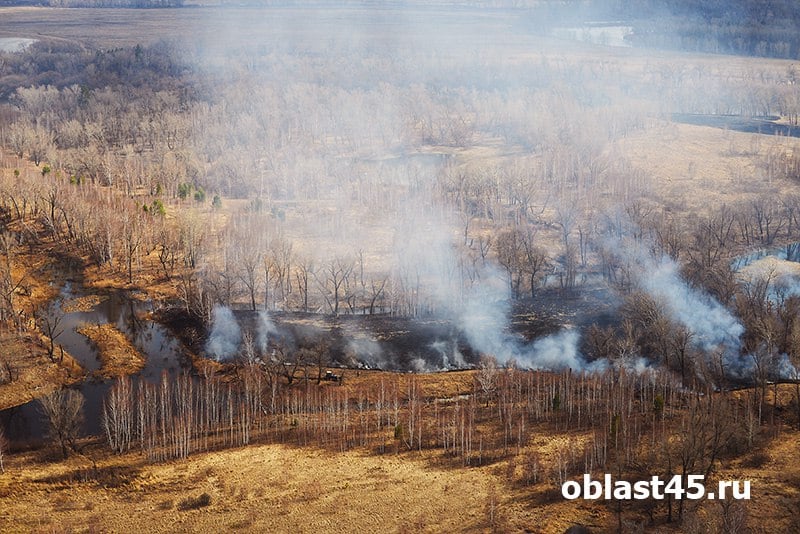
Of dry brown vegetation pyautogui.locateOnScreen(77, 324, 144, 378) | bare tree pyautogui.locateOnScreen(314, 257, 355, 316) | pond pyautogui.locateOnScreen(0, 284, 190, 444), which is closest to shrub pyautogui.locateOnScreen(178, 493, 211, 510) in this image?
pond pyautogui.locateOnScreen(0, 284, 190, 444)

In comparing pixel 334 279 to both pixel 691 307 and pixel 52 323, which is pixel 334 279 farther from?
pixel 691 307

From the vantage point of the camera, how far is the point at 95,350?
114ft

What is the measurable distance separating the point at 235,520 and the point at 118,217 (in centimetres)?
3028

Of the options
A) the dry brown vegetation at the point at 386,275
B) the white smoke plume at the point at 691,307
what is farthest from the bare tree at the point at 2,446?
the white smoke plume at the point at 691,307

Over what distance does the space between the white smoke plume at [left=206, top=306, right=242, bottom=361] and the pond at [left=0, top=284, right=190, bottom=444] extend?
1419 millimetres

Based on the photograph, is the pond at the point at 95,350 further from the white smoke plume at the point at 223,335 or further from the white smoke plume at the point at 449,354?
the white smoke plume at the point at 449,354

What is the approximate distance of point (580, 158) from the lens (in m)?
62.1

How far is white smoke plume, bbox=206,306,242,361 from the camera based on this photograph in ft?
112

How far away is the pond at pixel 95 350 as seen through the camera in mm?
28453

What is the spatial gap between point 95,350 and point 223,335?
5.72 m

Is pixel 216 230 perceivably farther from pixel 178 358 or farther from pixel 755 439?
pixel 755 439

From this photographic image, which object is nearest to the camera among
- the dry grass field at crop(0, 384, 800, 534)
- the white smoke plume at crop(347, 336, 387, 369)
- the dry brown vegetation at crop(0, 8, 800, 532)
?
the dry grass field at crop(0, 384, 800, 534)

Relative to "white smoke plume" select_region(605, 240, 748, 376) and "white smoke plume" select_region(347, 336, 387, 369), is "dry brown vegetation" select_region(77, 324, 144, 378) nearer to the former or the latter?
"white smoke plume" select_region(347, 336, 387, 369)

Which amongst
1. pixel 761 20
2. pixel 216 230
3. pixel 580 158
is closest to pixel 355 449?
pixel 216 230
